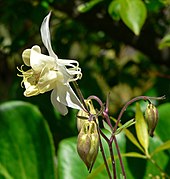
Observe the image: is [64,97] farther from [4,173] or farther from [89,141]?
[4,173]

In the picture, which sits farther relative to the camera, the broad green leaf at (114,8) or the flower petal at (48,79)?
the broad green leaf at (114,8)

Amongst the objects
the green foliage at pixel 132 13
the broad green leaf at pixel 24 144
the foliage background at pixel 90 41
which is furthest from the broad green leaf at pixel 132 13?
the broad green leaf at pixel 24 144

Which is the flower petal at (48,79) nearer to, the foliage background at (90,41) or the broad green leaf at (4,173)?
the broad green leaf at (4,173)

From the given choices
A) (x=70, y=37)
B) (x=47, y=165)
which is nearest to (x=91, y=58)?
(x=70, y=37)

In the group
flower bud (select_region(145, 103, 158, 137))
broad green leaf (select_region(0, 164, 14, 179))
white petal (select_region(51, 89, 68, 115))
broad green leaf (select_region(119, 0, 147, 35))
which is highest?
broad green leaf (select_region(119, 0, 147, 35))

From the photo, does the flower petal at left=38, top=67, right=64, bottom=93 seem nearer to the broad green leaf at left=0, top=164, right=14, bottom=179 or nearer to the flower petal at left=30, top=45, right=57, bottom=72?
the flower petal at left=30, top=45, right=57, bottom=72

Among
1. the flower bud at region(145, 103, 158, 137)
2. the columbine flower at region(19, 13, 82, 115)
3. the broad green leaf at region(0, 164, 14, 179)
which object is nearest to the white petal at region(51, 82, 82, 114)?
the columbine flower at region(19, 13, 82, 115)
